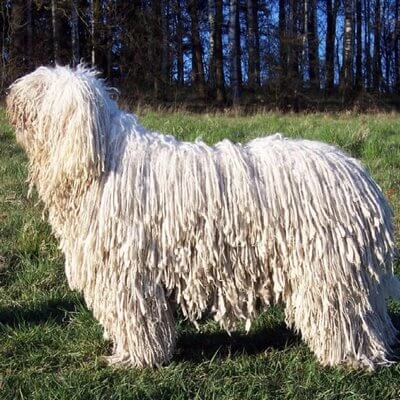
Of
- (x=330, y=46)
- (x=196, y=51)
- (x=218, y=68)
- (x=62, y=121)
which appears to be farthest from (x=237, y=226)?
(x=330, y=46)

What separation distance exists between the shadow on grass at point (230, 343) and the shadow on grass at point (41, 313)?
2.55 ft

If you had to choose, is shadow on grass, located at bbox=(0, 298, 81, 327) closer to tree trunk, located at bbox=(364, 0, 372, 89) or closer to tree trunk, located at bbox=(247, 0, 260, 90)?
tree trunk, located at bbox=(247, 0, 260, 90)

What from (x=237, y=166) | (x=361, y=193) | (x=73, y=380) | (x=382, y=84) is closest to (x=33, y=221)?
(x=73, y=380)

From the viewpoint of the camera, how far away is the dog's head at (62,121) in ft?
9.74

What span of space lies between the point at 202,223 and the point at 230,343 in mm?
973

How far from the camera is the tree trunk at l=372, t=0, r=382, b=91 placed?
1200 inches

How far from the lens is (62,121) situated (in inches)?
118

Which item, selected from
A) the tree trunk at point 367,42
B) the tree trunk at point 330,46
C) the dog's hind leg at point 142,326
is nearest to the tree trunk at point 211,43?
the tree trunk at point 330,46

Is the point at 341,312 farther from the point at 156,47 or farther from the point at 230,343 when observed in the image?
the point at 156,47

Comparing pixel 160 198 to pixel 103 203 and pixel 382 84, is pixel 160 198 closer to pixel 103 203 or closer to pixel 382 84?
pixel 103 203

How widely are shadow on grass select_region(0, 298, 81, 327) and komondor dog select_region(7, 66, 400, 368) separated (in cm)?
84

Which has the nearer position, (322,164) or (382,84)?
(322,164)

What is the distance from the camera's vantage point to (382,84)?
3166 centimetres

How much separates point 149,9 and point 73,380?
2262 centimetres
